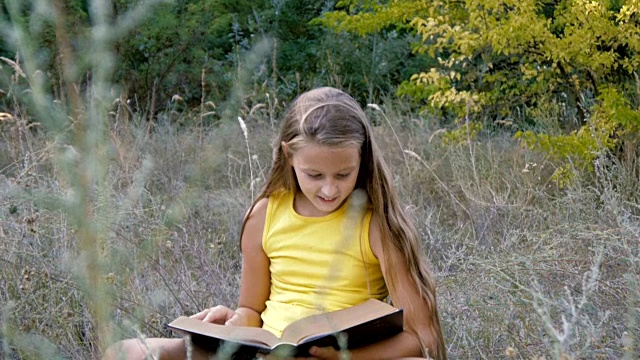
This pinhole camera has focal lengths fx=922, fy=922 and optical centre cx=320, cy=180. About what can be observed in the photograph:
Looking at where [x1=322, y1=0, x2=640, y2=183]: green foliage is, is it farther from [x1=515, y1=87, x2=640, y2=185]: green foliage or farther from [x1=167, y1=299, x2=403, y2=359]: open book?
[x1=167, y1=299, x2=403, y2=359]: open book

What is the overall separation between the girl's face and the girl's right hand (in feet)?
1.20

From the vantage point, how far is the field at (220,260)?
4.17 ft

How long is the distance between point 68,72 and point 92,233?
178mm

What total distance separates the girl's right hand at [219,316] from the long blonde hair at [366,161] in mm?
413

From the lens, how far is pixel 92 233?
1.01m

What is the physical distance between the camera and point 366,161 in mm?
2408

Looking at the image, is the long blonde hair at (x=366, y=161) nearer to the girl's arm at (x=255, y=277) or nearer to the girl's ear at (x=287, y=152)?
the girl's ear at (x=287, y=152)

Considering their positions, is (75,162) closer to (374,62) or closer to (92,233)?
(92,233)

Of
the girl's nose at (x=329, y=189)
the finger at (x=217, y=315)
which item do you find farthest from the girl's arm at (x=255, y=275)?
the girl's nose at (x=329, y=189)

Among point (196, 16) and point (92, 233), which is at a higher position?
point (92, 233)

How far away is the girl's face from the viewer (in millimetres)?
2266

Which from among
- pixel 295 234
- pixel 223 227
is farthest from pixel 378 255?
pixel 223 227

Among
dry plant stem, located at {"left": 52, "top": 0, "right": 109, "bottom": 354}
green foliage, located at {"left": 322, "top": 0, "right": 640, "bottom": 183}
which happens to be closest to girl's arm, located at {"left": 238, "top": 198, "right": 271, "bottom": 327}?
dry plant stem, located at {"left": 52, "top": 0, "right": 109, "bottom": 354}

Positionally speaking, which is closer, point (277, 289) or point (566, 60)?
point (277, 289)
